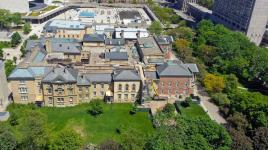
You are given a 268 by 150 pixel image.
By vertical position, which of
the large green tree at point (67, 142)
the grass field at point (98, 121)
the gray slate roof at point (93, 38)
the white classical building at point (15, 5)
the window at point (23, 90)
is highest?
the white classical building at point (15, 5)

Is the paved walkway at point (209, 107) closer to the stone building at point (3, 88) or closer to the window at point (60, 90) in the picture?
the window at point (60, 90)

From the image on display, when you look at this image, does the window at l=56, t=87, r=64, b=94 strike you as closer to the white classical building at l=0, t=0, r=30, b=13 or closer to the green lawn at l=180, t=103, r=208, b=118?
the green lawn at l=180, t=103, r=208, b=118

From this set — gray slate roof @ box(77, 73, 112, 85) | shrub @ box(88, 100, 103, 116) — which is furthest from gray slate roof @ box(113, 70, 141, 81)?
shrub @ box(88, 100, 103, 116)

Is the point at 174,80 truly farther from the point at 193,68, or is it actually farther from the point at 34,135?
the point at 34,135

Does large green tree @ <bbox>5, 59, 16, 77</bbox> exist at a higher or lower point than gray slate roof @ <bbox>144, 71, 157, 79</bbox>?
lower

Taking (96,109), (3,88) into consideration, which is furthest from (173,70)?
(3,88)

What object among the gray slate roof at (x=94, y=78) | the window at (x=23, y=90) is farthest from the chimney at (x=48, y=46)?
the gray slate roof at (x=94, y=78)
